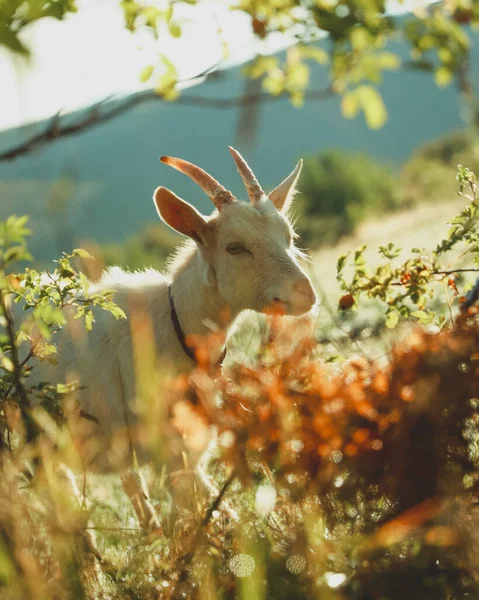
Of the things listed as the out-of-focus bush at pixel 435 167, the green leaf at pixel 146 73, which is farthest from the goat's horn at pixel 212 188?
the out-of-focus bush at pixel 435 167

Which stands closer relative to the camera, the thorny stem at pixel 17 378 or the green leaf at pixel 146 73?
the thorny stem at pixel 17 378

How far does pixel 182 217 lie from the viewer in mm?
4242

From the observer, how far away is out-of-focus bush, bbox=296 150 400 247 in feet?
150

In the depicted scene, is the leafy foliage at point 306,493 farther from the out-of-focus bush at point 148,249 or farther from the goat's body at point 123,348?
the out-of-focus bush at point 148,249

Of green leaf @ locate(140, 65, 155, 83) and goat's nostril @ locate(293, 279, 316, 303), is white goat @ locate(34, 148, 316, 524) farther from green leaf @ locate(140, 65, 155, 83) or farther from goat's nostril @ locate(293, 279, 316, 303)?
green leaf @ locate(140, 65, 155, 83)

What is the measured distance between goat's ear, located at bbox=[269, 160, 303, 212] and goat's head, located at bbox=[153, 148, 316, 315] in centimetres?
30

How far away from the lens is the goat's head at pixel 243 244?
3.88 metres

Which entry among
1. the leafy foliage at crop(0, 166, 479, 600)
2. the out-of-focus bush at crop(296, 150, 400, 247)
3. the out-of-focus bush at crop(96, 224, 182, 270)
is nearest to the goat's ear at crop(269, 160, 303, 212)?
the leafy foliage at crop(0, 166, 479, 600)

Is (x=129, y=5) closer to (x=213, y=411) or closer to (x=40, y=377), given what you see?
(x=213, y=411)

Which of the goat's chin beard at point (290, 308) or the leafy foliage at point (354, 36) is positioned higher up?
the leafy foliage at point (354, 36)

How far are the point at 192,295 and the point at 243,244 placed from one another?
0.47 metres

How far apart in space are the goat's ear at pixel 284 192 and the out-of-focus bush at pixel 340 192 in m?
37.6

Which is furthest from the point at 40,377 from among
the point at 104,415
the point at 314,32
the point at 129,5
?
the point at 314,32

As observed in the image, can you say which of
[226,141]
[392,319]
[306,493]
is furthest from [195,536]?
[226,141]
